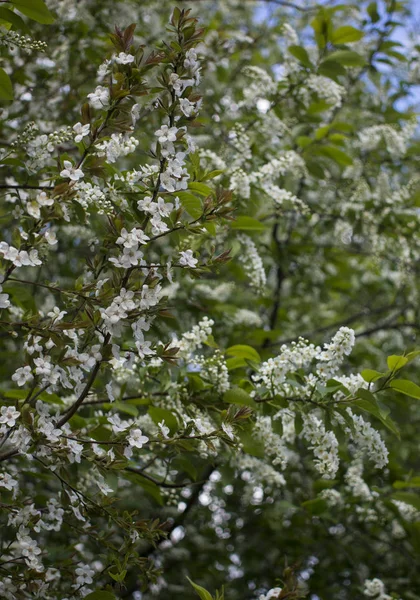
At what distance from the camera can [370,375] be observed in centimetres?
229

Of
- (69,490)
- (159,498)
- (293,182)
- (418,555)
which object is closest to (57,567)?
(69,490)

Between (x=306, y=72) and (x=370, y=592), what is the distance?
2612 millimetres

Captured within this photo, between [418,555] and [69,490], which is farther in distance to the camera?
[418,555]

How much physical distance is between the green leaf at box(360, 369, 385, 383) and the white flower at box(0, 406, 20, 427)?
1.14 m

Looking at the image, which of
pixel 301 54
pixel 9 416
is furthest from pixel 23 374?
pixel 301 54

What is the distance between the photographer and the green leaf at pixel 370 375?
2.27m

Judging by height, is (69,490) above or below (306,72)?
below

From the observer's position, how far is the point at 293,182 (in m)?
3.96

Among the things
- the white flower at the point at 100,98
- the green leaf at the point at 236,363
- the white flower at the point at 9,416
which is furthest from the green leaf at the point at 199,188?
the white flower at the point at 9,416

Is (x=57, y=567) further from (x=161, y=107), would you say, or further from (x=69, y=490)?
(x=161, y=107)

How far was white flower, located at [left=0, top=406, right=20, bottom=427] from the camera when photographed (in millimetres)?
1864

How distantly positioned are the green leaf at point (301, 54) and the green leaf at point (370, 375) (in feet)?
6.18

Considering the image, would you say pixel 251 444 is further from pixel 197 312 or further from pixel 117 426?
pixel 197 312

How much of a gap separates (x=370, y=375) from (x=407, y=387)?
0.13 metres
